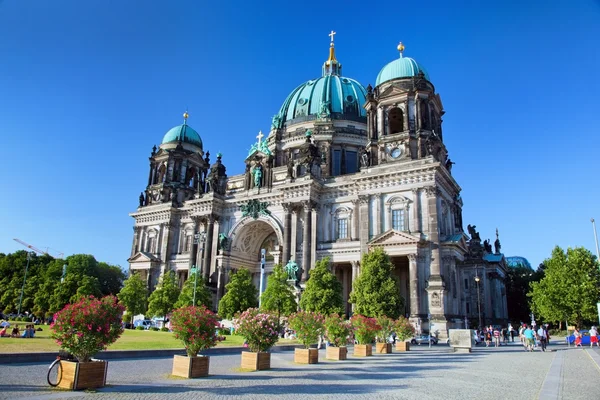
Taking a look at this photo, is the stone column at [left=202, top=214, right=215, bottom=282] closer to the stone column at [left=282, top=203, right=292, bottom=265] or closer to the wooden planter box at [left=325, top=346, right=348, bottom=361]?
the stone column at [left=282, top=203, right=292, bottom=265]

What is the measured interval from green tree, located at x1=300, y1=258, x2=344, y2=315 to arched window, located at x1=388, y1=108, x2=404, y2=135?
754 inches

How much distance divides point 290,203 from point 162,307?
1967 cm

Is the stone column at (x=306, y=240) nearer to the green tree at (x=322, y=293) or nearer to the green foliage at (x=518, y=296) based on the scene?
the green tree at (x=322, y=293)

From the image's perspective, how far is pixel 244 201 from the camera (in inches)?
2329

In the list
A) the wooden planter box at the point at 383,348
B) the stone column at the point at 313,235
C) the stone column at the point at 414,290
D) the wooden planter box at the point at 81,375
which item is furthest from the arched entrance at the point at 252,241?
the wooden planter box at the point at 81,375

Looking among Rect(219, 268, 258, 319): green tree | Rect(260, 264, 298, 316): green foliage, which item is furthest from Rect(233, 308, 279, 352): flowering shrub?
Rect(219, 268, 258, 319): green tree

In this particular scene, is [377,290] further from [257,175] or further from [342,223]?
[257,175]

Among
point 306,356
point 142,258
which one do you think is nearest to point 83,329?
point 306,356

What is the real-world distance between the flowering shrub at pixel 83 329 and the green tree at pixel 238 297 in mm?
36694

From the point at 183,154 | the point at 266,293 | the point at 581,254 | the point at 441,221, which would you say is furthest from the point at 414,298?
the point at 183,154

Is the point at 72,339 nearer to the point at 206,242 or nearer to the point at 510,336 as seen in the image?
the point at 206,242

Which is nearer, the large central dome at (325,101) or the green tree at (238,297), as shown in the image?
the green tree at (238,297)

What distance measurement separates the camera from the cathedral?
45.2 metres

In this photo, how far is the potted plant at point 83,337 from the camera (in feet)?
39.4
